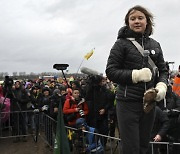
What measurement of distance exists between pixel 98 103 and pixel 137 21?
428 cm

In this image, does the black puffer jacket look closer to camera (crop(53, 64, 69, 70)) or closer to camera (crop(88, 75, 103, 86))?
camera (crop(53, 64, 69, 70))

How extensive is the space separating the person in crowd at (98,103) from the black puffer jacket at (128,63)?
3.97m

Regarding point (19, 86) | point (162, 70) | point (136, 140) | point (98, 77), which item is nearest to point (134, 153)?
point (136, 140)

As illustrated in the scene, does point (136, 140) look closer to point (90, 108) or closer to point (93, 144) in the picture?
point (93, 144)

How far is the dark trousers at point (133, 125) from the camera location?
2.34 meters

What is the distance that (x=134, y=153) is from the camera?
2.40 m

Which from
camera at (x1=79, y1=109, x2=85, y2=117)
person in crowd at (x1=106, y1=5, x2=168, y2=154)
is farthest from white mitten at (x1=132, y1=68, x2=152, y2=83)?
camera at (x1=79, y1=109, x2=85, y2=117)

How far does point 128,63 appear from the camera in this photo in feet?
7.88

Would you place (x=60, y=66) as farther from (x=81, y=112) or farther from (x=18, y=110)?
(x=18, y=110)

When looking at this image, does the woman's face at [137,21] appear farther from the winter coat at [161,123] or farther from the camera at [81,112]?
the camera at [81,112]

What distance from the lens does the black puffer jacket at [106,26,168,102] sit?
2.32 meters

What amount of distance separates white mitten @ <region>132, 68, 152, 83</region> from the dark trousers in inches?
8.3

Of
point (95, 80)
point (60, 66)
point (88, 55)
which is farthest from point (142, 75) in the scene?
point (88, 55)

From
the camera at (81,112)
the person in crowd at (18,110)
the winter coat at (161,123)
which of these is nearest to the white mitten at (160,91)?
the winter coat at (161,123)
